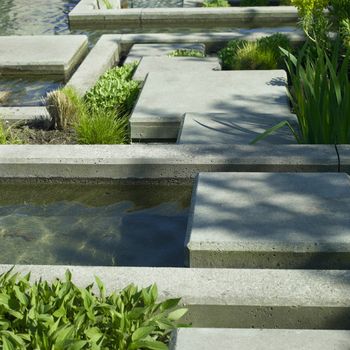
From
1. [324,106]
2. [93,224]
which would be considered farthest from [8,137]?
[324,106]

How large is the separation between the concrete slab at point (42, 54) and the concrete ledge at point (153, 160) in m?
3.90

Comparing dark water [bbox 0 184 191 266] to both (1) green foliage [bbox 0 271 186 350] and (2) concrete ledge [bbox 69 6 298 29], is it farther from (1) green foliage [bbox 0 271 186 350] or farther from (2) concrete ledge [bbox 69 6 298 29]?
(2) concrete ledge [bbox 69 6 298 29]

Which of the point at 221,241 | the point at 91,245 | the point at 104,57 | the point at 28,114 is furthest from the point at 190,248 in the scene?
the point at 104,57

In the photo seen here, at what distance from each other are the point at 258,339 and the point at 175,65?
17.1 feet

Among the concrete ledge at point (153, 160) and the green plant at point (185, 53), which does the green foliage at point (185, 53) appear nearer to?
the green plant at point (185, 53)

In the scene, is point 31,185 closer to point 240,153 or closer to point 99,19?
point 240,153

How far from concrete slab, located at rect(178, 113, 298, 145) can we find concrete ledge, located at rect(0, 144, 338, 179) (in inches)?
15.9

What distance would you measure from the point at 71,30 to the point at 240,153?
26.0 ft

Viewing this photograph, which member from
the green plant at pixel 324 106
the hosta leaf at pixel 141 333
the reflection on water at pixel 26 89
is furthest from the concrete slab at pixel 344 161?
the reflection on water at pixel 26 89

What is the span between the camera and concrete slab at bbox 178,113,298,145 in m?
5.15

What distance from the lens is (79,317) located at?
9.25ft

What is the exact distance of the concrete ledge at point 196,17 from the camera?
11523mm

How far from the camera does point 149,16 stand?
11.6 m

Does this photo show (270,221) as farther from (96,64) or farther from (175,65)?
(96,64)
